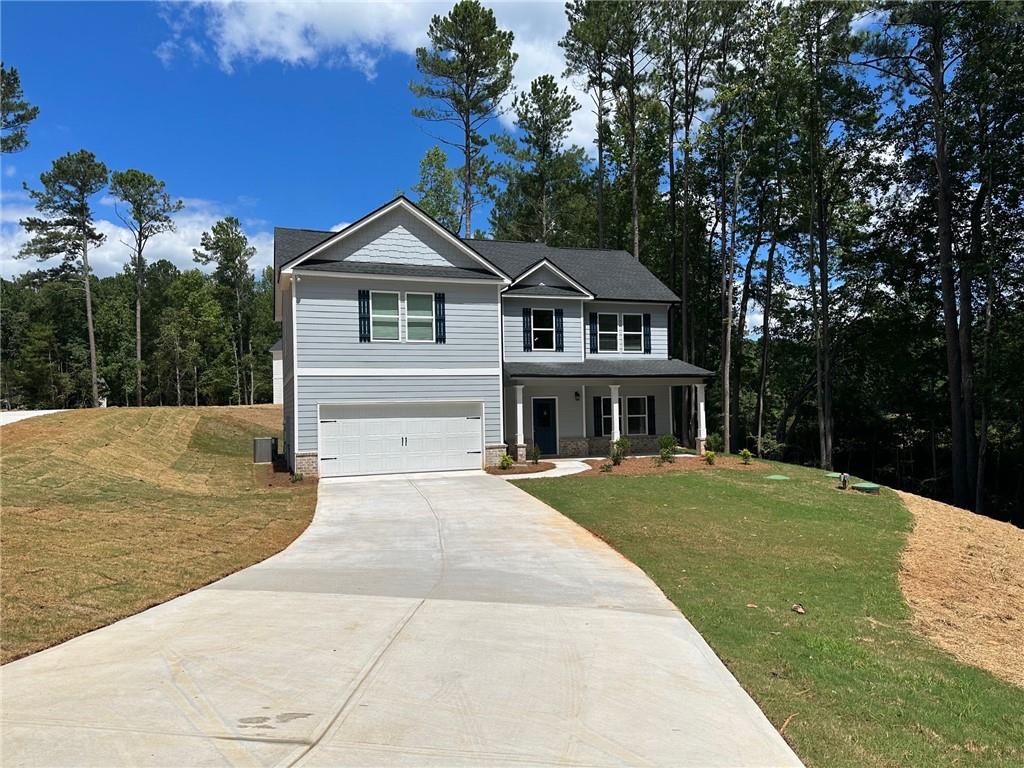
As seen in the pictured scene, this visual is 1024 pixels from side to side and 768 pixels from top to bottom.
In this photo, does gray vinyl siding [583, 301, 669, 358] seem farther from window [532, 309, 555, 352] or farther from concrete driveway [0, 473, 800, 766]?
concrete driveway [0, 473, 800, 766]

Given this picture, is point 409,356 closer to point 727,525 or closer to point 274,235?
point 274,235

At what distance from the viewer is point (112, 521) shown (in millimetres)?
10148

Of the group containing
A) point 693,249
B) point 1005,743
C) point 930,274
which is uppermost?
point 693,249

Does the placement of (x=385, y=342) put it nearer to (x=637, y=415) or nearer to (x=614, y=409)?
(x=614, y=409)

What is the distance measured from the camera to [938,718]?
15.0ft

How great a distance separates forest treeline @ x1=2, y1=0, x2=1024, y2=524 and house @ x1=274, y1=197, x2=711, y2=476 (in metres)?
8.81

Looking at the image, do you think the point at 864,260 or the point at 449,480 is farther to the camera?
the point at 864,260

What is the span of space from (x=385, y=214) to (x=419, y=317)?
128 inches

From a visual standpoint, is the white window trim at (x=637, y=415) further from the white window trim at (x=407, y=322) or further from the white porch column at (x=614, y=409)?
the white window trim at (x=407, y=322)

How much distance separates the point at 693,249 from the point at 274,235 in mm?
24196

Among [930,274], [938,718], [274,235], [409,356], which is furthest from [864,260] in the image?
[938,718]

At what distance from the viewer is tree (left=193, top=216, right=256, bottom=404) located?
56.6 meters

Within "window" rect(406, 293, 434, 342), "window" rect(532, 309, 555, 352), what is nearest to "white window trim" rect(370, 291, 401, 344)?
"window" rect(406, 293, 434, 342)

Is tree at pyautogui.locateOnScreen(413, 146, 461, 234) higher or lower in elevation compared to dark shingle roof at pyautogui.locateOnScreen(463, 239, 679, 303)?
higher
